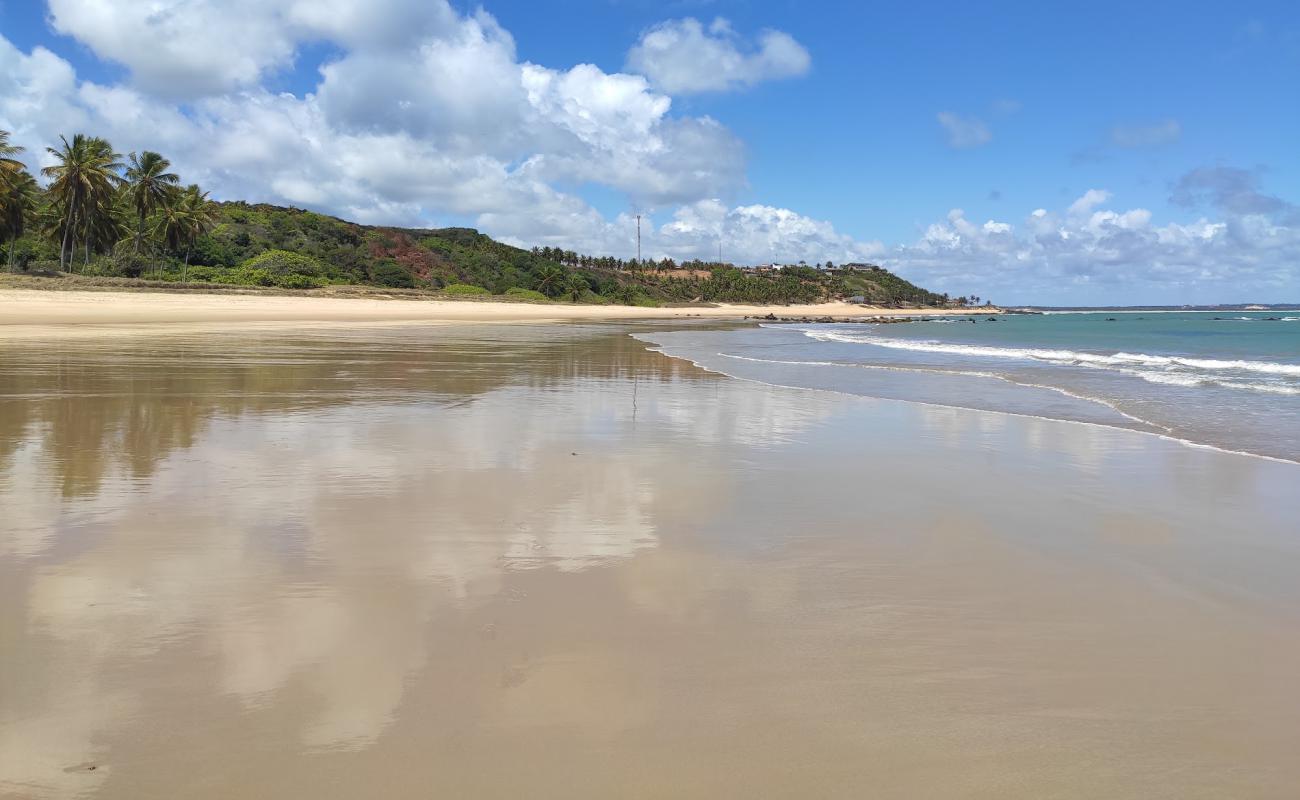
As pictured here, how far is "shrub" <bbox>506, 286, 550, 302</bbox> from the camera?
110 meters

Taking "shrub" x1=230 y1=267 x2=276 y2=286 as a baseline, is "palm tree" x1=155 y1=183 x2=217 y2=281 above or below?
above

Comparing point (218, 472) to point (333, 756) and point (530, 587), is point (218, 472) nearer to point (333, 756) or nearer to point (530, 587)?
point (530, 587)

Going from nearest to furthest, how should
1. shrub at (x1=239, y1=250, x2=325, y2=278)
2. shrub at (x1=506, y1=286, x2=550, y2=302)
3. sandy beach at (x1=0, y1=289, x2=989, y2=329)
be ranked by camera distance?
sandy beach at (x1=0, y1=289, x2=989, y2=329) < shrub at (x1=239, y1=250, x2=325, y2=278) < shrub at (x1=506, y1=286, x2=550, y2=302)

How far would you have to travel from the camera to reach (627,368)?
22.5 meters

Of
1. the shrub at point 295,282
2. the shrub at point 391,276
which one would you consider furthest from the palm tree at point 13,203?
the shrub at point 391,276

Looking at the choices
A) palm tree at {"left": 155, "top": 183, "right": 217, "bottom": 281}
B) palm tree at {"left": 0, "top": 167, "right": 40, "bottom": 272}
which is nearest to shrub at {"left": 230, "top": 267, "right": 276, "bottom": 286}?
palm tree at {"left": 155, "top": 183, "right": 217, "bottom": 281}

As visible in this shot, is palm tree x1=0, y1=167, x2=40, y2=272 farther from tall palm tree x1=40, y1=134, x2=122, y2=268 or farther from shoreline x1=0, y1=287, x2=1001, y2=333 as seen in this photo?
shoreline x1=0, y1=287, x2=1001, y2=333

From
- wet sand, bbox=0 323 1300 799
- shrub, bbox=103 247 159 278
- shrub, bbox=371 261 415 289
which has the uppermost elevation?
shrub, bbox=371 261 415 289

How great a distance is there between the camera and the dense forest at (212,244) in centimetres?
6456

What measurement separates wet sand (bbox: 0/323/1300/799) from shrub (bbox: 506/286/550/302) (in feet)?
336

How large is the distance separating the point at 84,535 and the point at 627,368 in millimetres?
17159

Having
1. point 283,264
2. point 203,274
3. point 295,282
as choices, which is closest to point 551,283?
point 283,264

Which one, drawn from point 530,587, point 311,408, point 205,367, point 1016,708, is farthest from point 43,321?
point 1016,708

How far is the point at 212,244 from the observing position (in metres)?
84.7
